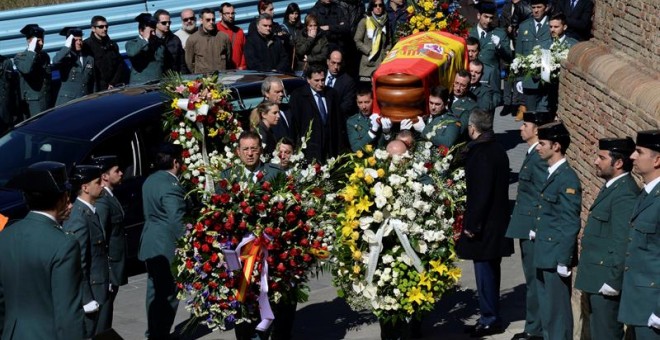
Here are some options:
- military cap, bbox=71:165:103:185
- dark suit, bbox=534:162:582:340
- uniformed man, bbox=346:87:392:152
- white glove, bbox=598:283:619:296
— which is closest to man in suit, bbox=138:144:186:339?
military cap, bbox=71:165:103:185

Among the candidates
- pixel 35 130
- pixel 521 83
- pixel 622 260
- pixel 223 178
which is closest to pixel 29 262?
pixel 223 178

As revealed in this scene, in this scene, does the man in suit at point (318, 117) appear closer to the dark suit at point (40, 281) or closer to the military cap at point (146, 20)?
the military cap at point (146, 20)

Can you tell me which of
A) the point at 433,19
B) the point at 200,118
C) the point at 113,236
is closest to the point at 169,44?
the point at 433,19

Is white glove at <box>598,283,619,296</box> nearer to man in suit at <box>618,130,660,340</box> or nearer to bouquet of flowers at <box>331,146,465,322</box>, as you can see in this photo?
man in suit at <box>618,130,660,340</box>

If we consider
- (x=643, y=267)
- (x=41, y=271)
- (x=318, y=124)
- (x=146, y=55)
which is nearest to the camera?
(x=41, y=271)

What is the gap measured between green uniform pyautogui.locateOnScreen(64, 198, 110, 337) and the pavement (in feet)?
5.07

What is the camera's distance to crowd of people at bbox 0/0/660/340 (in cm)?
839

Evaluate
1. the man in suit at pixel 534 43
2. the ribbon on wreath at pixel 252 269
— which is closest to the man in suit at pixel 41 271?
the ribbon on wreath at pixel 252 269

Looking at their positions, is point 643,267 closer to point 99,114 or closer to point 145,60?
point 99,114

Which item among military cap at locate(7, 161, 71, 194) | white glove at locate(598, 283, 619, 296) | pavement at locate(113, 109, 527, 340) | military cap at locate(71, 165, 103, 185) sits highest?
military cap at locate(7, 161, 71, 194)

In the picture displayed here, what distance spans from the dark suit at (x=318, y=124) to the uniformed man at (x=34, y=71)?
4.27 meters

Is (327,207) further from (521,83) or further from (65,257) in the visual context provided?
(521,83)

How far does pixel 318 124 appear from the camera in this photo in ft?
52.5

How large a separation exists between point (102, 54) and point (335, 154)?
4478mm
